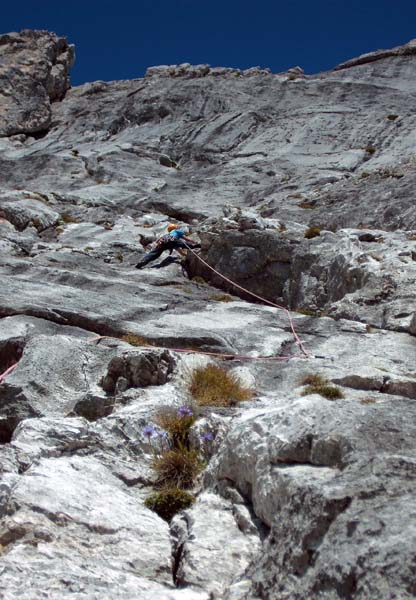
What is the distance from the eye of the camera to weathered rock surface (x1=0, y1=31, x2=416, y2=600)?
479 centimetres

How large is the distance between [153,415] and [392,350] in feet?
19.4

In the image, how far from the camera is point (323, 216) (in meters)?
27.3

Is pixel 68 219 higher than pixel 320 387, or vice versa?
pixel 68 219

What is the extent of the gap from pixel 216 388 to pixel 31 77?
59.2 meters

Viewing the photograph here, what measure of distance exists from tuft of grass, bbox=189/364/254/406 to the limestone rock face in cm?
5098

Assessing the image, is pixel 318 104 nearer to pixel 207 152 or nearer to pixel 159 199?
pixel 207 152

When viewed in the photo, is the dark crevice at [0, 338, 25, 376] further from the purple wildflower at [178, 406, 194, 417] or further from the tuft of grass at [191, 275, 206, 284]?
the tuft of grass at [191, 275, 206, 284]

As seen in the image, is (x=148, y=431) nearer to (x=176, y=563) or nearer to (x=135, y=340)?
(x=176, y=563)

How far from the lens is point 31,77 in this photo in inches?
2408

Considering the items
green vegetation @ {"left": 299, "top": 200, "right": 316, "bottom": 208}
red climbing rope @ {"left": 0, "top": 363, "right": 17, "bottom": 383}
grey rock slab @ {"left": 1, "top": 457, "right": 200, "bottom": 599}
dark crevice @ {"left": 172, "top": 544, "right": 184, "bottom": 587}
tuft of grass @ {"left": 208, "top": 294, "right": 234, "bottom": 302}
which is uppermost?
green vegetation @ {"left": 299, "top": 200, "right": 316, "bottom": 208}

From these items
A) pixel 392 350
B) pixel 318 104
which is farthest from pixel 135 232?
pixel 318 104

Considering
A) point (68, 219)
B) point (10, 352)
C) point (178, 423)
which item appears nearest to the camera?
point (178, 423)

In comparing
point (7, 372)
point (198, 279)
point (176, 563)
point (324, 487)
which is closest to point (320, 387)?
Result: point (176, 563)

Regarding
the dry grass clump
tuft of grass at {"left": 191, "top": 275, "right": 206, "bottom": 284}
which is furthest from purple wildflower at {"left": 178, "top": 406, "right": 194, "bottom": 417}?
tuft of grass at {"left": 191, "top": 275, "right": 206, "bottom": 284}
